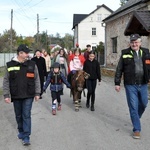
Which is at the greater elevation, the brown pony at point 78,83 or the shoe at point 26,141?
the brown pony at point 78,83

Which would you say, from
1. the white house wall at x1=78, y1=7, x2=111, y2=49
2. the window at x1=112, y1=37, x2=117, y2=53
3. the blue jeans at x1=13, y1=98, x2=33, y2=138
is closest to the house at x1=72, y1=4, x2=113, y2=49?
the white house wall at x1=78, y1=7, x2=111, y2=49

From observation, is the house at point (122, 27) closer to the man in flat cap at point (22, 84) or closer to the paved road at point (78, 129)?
the paved road at point (78, 129)

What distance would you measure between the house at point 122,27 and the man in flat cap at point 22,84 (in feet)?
30.8

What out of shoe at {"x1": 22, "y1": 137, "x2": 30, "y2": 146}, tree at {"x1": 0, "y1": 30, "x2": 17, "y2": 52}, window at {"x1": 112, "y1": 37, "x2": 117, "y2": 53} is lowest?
shoe at {"x1": 22, "y1": 137, "x2": 30, "y2": 146}

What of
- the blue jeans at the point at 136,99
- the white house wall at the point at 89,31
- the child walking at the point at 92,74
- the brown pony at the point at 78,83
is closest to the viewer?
the blue jeans at the point at 136,99

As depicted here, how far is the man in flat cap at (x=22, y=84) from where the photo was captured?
221 inches

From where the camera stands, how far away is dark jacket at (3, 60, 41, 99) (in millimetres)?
5617

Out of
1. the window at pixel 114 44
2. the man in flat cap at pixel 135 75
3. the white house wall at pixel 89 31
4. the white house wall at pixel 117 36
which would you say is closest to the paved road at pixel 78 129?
the man in flat cap at pixel 135 75

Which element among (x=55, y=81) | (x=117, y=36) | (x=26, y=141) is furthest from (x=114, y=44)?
(x=26, y=141)

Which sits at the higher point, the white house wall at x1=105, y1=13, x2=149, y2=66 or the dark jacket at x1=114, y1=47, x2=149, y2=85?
the white house wall at x1=105, y1=13, x2=149, y2=66

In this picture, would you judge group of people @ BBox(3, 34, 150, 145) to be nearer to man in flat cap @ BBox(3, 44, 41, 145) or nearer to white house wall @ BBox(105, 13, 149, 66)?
man in flat cap @ BBox(3, 44, 41, 145)

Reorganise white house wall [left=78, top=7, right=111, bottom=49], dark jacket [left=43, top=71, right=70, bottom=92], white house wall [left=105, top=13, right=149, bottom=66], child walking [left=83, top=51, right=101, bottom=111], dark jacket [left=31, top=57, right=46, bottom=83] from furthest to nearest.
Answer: white house wall [left=78, top=7, right=111, bottom=49] < white house wall [left=105, top=13, right=149, bottom=66] < dark jacket [left=31, top=57, right=46, bottom=83] < child walking [left=83, top=51, right=101, bottom=111] < dark jacket [left=43, top=71, right=70, bottom=92]

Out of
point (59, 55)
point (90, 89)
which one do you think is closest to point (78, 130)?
point (90, 89)

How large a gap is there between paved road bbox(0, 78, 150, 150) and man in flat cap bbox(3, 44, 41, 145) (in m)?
0.56
